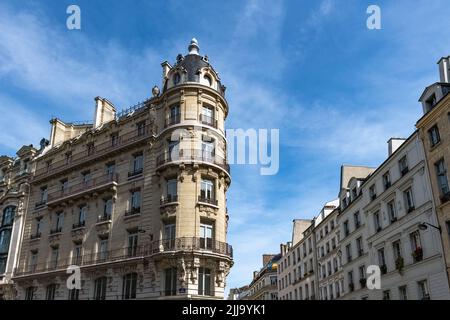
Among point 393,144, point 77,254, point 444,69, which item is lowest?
point 77,254

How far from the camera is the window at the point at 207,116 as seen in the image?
28781 mm

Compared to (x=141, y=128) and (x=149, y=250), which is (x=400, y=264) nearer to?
(x=149, y=250)

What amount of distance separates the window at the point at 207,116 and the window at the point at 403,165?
12778 millimetres

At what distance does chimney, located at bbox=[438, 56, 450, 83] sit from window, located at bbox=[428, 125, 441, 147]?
3.24m

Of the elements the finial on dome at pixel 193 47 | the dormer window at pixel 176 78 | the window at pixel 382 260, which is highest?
the finial on dome at pixel 193 47

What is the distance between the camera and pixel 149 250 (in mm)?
25672

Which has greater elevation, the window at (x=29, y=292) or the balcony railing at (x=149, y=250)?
the balcony railing at (x=149, y=250)

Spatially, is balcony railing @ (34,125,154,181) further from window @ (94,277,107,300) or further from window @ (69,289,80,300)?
window @ (69,289,80,300)

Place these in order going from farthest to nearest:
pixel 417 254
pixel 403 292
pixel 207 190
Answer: pixel 207 190, pixel 403 292, pixel 417 254

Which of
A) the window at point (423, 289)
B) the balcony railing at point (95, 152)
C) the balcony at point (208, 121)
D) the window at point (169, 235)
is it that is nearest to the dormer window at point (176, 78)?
the balcony at point (208, 121)

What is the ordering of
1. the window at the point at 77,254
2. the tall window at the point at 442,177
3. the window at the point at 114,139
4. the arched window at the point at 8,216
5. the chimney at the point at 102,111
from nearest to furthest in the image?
the tall window at the point at 442,177 → the window at the point at 77,254 → the window at the point at 114,139 → the chimney at the point at 102,111 → the arched window at the point at 8,216

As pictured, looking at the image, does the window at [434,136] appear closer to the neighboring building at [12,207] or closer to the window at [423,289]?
the window at [423,289]

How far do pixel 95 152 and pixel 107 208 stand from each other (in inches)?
210

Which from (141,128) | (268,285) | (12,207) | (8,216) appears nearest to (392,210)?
(141,128)
